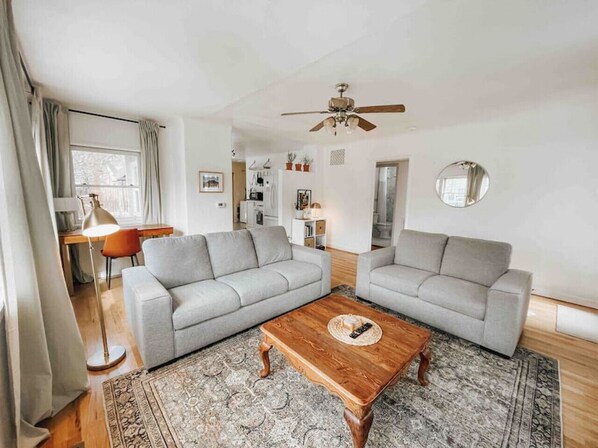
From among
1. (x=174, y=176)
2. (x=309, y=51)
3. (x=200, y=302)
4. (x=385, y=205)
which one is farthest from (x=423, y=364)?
(x=385, y=205)

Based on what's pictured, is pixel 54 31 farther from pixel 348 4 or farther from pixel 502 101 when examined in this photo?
pixel 502 101

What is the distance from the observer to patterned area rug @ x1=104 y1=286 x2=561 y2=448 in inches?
53.8

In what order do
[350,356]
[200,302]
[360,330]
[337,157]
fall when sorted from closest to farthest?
[350,356], [360,330], [200,302], [337,157]

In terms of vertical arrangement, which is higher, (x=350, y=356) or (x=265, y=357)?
(x=350, y=356)

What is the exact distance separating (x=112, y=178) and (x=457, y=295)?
16.1 ft

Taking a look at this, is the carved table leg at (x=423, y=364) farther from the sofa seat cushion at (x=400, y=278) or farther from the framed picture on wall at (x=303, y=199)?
the framed picture on wall at (x=303, y=199)

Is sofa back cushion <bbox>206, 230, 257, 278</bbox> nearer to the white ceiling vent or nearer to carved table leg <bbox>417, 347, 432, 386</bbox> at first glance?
carved table leg <bbox>417, 347, 432, 386</bbox>

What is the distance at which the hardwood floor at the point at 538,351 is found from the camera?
1.39m

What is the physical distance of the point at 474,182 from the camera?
392cm

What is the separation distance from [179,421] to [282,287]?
1.32 metres

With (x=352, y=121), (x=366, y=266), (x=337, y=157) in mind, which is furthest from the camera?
(x=337, y=157)

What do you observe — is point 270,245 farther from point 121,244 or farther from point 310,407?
point 121,244

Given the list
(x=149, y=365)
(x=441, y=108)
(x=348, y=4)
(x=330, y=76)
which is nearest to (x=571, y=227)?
(x=441, y=108)

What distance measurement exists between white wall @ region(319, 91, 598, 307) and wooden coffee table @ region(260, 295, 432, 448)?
299 centimetres
